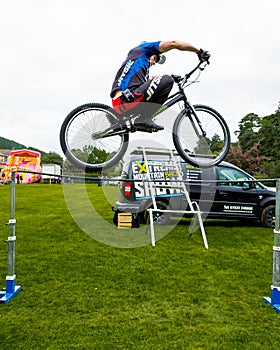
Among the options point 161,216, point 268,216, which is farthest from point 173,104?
point 268,216

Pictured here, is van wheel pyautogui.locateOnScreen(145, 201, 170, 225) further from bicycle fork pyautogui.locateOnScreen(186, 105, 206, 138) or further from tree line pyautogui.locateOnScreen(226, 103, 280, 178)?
bicycle fork pyautogui.locateOnScreen(186, 105, 206, 138)

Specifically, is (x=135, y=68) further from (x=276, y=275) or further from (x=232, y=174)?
(x=232, y=174)

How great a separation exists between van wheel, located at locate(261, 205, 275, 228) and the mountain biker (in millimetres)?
7179

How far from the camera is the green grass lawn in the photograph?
10.8ft

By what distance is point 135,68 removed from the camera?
240 cm

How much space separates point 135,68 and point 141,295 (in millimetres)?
3221

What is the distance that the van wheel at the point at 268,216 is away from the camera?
8688 mm

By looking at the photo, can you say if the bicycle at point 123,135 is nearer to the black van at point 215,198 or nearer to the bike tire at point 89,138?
the bike tire at point 89,138

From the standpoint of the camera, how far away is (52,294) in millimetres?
4340

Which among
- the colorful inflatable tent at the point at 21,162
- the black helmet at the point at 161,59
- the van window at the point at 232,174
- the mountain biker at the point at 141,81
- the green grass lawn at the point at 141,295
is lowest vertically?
the green grass lawn at the point at 141,295

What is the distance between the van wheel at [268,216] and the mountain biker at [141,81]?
7179 millimetres

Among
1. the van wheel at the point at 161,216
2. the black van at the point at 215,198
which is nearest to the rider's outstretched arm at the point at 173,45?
the black van at the point at 215,198

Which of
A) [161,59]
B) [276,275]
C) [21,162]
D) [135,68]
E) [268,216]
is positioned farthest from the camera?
[268,216]

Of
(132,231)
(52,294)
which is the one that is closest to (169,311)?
(52,294)
